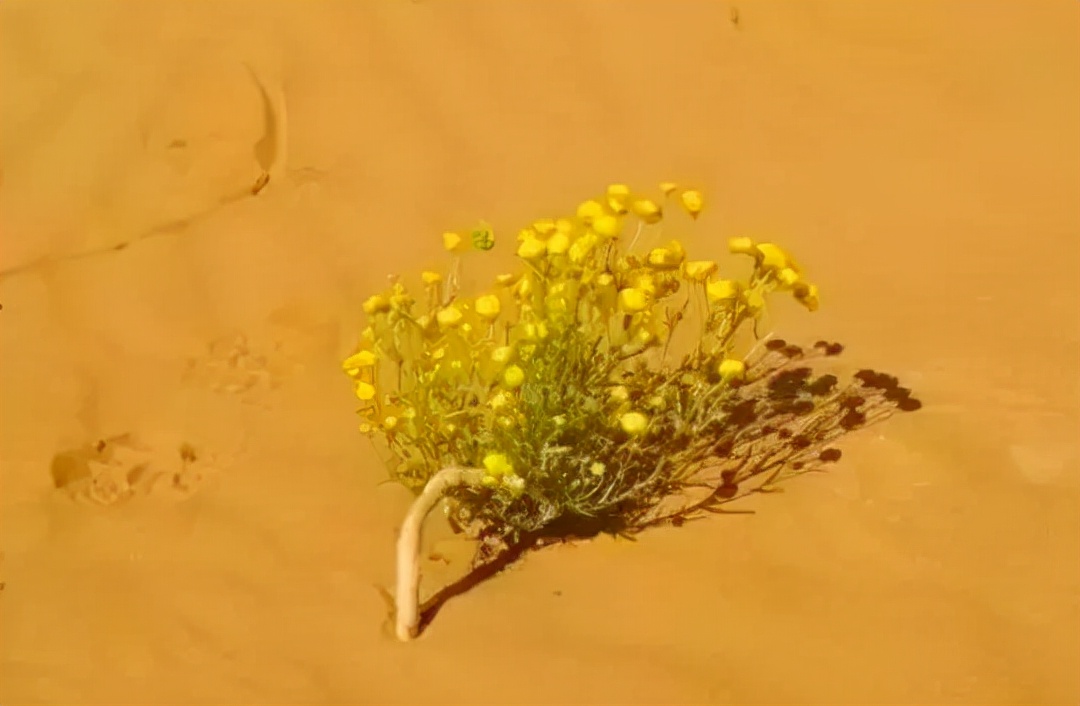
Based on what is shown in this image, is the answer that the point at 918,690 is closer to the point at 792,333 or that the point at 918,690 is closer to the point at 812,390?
the point at 812,390

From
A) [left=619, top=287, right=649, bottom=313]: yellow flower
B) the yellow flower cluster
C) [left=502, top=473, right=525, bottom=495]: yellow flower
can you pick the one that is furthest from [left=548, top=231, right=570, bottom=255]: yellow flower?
[left=502, top=473, right=525, bottom=495]: yellow flower

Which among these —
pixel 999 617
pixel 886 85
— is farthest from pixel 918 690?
pixel 886 85

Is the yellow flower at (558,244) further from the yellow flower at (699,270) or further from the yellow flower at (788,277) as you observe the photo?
the yellow flower at (788,277)

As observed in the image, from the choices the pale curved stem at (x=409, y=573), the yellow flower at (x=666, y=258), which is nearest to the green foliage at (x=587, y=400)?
the yellow flower at (x=666, y=258)

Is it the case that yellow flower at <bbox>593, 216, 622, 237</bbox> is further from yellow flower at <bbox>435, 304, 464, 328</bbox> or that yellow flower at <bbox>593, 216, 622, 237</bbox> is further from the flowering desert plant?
yellow flower at <bbox>435, 304, 464, 328</bbox>

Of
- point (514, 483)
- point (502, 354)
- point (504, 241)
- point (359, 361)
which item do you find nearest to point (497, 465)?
point (514, 483)

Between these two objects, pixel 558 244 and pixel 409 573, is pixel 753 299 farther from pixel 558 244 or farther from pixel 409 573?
pixel 409 573
